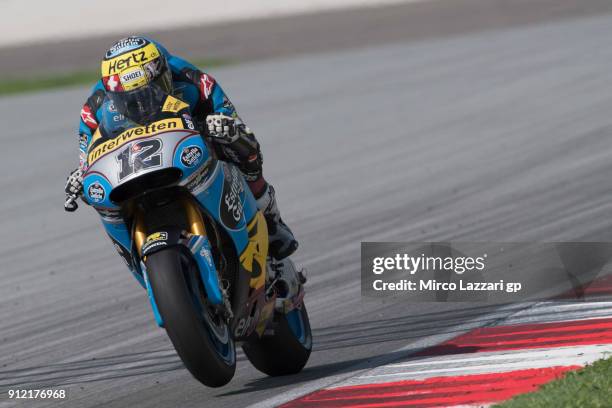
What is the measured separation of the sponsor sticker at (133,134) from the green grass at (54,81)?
→ 2172 cm

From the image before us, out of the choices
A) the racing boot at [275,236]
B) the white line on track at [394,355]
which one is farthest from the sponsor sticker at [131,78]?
the white line on track at [394,355]

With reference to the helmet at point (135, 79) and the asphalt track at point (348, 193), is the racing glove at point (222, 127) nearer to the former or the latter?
the helmet at point (135, 79)

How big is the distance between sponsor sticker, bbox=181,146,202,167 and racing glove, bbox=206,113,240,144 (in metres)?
0.23

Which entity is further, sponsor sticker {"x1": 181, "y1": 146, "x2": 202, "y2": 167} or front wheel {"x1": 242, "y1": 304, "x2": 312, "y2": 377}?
front wheel {"x1": 242, "y1": 304, "x2": 312, "y2": 377}

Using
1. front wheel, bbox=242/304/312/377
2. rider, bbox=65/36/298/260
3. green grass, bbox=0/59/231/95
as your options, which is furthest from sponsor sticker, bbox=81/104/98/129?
green grass, bbox=0/59/231/95

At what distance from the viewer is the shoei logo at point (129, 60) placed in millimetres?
5637

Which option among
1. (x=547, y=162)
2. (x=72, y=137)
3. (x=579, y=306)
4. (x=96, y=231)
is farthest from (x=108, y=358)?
(x=72, y=137)

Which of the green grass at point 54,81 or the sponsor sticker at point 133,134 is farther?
the green grass at point 54,81

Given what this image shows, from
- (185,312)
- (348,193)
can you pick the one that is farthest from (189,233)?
(348,193)

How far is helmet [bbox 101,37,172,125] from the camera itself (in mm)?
5617

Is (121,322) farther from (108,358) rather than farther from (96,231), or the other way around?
(96,231)

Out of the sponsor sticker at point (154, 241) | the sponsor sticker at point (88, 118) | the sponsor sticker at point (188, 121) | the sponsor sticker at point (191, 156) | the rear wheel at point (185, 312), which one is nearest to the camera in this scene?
the rear wheel at point (185, 312)

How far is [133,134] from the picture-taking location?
5.46 m

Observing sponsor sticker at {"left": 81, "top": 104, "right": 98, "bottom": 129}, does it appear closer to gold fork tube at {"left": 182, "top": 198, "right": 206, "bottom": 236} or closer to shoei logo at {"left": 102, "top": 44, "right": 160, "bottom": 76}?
shoei logo at {"left": 102, "top": 44, "right": 160, "bottom": 76}
